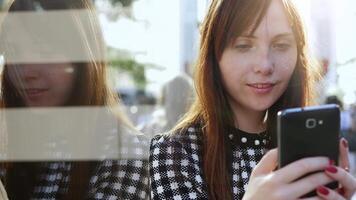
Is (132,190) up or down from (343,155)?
down

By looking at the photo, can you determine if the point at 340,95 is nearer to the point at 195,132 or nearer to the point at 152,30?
the point at 195,132

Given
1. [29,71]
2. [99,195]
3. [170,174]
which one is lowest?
[99,195]

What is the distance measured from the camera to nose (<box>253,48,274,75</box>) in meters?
0.81

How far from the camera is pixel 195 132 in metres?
0.89

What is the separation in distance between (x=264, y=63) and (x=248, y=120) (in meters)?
0.12

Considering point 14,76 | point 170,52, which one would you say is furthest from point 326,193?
point 170,52

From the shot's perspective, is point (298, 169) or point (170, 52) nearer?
point (298, 169)

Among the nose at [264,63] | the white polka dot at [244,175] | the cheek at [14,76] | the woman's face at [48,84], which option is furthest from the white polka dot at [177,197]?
the cheek at [14,76]

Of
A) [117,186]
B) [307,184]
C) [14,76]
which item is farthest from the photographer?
[14,76]

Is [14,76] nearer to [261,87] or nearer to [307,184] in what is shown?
[261,87]

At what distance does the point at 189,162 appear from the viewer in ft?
2.82

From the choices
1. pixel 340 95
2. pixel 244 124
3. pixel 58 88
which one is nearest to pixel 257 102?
pixel 244 124

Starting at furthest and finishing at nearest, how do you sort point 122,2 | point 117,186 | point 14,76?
point 122,2
point 14,76
point 117,186

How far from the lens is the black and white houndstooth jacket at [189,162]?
84 centimetres
